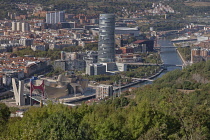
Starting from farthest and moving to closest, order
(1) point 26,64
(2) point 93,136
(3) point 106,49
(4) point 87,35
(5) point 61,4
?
(5) point 61,4 < (4) point 87,35 < (3) point 106,49 < (1) point 26,64 < (2) point 93,136

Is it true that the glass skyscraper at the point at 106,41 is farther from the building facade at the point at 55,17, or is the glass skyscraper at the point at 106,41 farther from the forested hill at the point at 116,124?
the building facade at the point at 55,17

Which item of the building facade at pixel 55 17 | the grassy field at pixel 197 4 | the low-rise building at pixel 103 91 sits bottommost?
the low-rise building at pixel 103 91

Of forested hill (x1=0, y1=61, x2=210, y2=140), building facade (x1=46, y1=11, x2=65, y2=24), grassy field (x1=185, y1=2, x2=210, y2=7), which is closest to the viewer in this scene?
forested hill (x1=0, y1=61, x2=210, y2=140)

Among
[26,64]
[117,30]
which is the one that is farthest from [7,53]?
[117,30]

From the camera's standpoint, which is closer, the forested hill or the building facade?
the forested hill

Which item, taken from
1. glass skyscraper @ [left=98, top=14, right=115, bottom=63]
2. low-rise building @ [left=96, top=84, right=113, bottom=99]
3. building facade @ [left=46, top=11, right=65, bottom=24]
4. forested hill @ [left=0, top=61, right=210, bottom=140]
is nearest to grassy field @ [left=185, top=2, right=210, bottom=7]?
building facade @ [left=46, top=11, right=65, bottom=24]

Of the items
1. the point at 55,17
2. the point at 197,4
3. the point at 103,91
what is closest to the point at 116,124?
the point at 103,91

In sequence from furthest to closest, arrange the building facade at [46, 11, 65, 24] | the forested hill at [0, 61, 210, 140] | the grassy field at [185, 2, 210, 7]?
1. the grassy field at [185, 2, 210, 7]
2. the building facade at [46, 11, 65, 24]
3. the forested hill at [0, 61, 210, 140]

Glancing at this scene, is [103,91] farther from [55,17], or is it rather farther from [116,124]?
[55,17]

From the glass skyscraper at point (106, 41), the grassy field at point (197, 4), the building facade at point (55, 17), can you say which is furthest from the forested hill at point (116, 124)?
the grassy field at point (197, 4)

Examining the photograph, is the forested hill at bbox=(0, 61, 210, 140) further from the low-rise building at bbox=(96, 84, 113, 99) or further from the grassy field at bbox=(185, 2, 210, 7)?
the grassy field at bbox=(185, 2, 210, 7)

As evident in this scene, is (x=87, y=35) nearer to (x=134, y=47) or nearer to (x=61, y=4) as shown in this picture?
(x=134, y=47)
